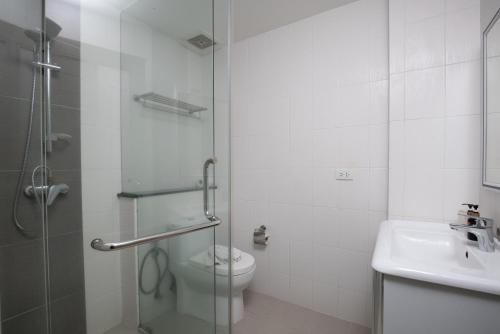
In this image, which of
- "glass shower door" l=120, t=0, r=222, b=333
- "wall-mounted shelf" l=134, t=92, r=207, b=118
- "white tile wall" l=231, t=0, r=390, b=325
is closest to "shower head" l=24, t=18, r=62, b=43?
"glass shower door" l=120, t=0, r=222, b=333

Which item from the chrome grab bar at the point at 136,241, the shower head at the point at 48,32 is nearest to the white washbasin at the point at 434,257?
the chrome grab bar at the point at 136,241

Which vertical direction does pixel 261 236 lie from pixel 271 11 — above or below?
below

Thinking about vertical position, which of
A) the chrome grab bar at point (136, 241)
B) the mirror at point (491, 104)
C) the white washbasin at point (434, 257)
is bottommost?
the white washbasin at point (434, 257)

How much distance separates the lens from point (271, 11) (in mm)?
1781

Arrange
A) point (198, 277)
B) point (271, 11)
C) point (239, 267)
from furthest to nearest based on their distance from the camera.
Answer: point (271, 11) < point (239, 267) < point (198, 277)

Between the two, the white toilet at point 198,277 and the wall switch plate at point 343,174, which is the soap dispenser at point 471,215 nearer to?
the wall switch plate at point 343,174

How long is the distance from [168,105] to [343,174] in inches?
51.1

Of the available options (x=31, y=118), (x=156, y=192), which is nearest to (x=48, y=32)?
(x=31, y=118)

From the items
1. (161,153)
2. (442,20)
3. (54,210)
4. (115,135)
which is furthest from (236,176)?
(442,20)

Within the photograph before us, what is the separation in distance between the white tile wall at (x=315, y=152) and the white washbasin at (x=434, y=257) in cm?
41

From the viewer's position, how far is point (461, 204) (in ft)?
4.10

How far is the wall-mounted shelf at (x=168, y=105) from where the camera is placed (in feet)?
3.63

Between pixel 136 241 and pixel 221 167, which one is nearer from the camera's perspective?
pixel 136 241

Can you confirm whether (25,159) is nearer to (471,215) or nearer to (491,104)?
(471,215)
